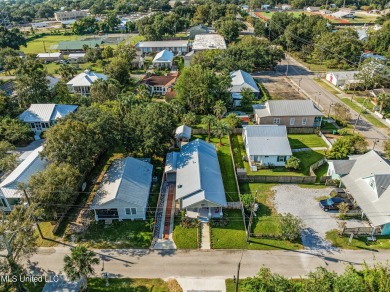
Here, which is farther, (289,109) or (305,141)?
(289,109)

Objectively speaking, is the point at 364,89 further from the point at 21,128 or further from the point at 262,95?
the point at 21,128

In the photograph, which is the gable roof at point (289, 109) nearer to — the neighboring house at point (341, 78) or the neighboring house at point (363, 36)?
the neighboring house at point (341, 78)

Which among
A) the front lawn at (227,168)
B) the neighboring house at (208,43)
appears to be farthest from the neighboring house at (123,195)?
the neighboring house at (208,43)

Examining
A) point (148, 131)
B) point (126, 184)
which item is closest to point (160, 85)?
point (148, 131)

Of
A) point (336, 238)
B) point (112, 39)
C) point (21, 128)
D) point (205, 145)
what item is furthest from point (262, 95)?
point (112, 39)

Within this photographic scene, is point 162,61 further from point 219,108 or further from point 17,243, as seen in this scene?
point 17,243

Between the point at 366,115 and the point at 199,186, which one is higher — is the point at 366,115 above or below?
below

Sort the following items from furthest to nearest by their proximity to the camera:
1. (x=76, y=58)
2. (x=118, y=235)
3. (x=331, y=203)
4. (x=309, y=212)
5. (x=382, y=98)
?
(x=76, y=58) < (x=382, y=98) < (x=331, y=203) < (x=309, y=212) < (x=118, y=235)

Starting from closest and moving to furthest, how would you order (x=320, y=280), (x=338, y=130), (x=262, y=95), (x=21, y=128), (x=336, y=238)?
1. (x=320, y=280)
2. (x=336, y=238)
3. (x=21, y=128)
4. (x=338, y=130)
5. (x=262, y=95)
